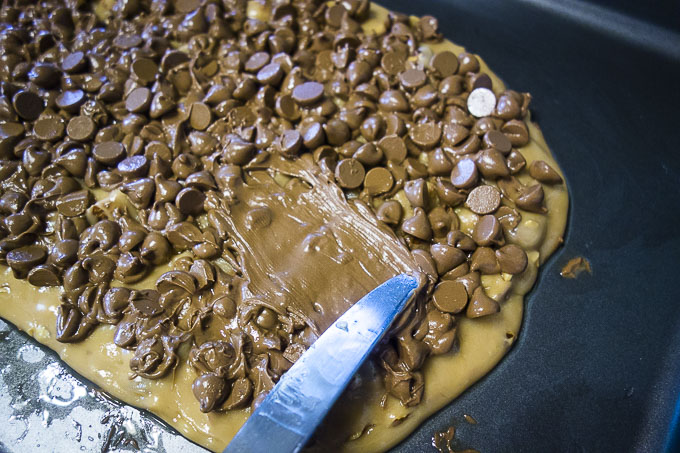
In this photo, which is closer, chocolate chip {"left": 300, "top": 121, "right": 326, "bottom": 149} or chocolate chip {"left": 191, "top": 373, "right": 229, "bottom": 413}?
chocolate chip {"left": 191, "top": 373, "right": 229, "bottom": 413}

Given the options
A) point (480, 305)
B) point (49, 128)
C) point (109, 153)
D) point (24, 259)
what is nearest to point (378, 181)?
point (480, 305)

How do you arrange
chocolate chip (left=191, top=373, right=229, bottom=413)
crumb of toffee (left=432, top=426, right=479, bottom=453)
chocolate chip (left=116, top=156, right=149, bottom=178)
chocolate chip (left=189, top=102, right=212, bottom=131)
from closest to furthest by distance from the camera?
chocolate chip (left=191, top=373, right=229, bottom=413)
crumb of toffee (left=432, top=426, right=479, bottom=453)
chocolate chip (left=116, top=156, right=149, bottom=178)
chocolate chip (left=189, top=102, right=212, bottom=131)

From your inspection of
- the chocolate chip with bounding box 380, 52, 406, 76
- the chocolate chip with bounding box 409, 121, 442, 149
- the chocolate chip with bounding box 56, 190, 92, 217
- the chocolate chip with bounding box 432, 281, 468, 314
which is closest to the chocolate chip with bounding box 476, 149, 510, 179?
the chocolate chip with bounding box 409, 121, 442, 149

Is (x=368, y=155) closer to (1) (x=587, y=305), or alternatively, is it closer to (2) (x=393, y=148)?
(2) (x=393, y=148)

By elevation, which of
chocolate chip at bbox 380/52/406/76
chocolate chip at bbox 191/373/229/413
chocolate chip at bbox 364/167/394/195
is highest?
chocolate chip at bbox 380/52/406/76

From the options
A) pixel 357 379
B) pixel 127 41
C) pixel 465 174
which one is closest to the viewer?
pixel 357 379

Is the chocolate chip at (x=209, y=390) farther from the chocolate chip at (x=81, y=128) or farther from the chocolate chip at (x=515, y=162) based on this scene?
the chocolate chip at (x=515, y=162)

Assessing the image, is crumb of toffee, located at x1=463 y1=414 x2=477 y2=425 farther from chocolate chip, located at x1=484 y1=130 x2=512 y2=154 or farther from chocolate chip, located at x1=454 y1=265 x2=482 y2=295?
chocolate chip, located at x1=484 y1=130 x2=512 y2=154
